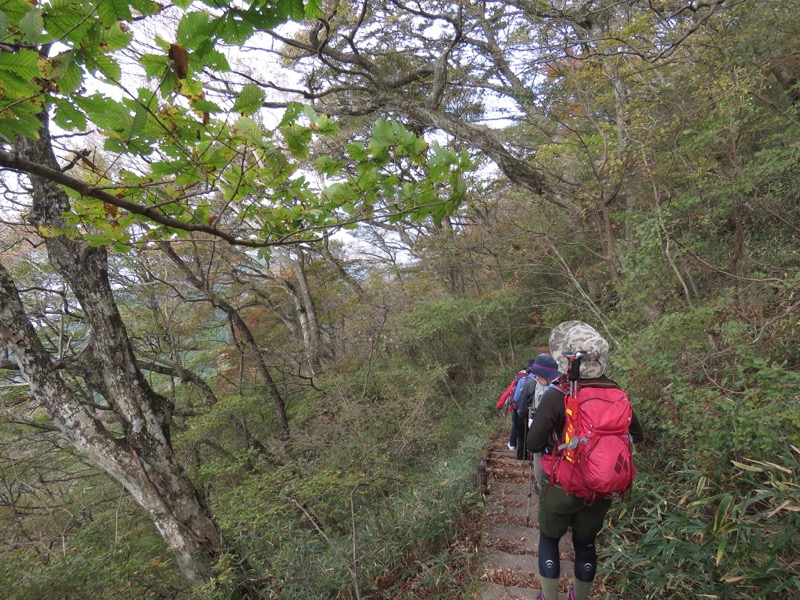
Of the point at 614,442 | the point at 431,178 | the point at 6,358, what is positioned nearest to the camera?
the point at 431,178

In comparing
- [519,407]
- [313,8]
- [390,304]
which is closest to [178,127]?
[313,8]

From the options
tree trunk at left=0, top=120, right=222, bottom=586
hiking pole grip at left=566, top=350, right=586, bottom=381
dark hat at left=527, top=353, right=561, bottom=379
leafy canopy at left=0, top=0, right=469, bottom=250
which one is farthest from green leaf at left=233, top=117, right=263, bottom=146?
tree trunk at left=0, top=120, right=222, bottom=586

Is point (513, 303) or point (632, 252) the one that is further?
point (513, 303)

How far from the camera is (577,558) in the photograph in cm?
223

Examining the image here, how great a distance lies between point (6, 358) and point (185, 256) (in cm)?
526

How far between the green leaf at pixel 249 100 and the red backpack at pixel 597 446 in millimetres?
2027

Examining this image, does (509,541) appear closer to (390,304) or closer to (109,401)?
(109,401)

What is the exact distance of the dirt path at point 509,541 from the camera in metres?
2.78

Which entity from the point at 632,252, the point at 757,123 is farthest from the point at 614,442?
the point at 757,123

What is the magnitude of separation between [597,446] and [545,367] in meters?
0.80

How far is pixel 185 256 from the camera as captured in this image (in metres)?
8.49

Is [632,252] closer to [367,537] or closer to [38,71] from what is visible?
[367,537]

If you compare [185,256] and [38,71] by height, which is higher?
[185,256]

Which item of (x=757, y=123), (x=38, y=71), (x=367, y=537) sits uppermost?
(x=757, y=123)
